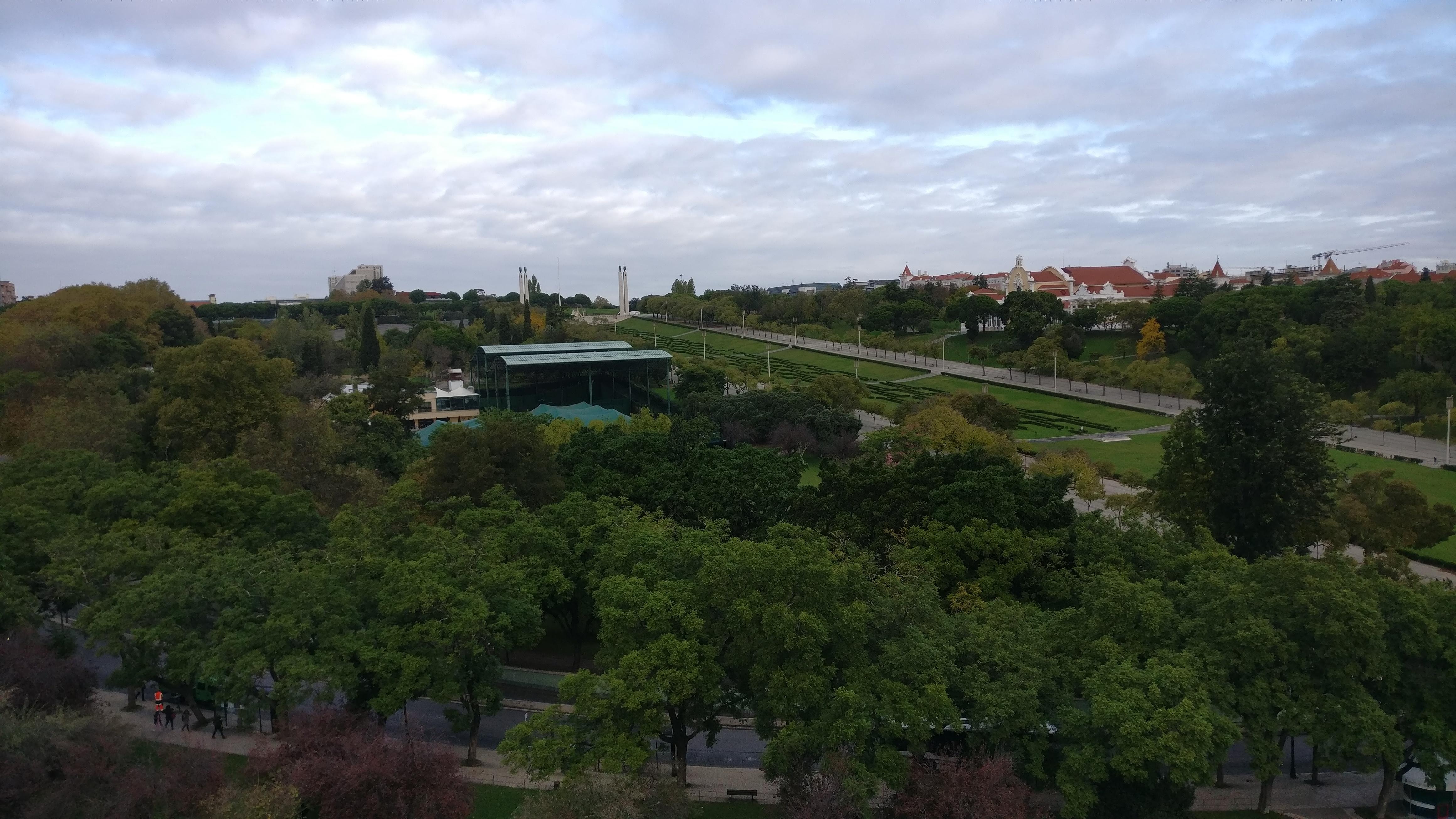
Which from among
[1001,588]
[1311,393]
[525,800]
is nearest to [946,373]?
[1311,393]

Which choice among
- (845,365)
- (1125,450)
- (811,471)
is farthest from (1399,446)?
(845,365)

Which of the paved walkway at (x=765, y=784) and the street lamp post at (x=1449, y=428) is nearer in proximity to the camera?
the paved walkway at (x=765, y=784)

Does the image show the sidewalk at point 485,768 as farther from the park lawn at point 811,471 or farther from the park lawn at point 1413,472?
the park lawn at point 1413,472

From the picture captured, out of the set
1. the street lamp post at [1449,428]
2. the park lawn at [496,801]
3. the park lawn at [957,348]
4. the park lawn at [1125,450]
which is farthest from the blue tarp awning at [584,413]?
the street lamp post at [1449,428]

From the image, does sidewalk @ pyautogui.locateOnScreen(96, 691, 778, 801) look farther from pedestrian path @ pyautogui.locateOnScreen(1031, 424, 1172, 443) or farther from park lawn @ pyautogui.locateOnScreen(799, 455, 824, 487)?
pedestrian path @ pyautogui.locateOnScreen(1031, 424, 1172, 443)

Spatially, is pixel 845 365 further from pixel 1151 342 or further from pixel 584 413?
pixel 584 413
